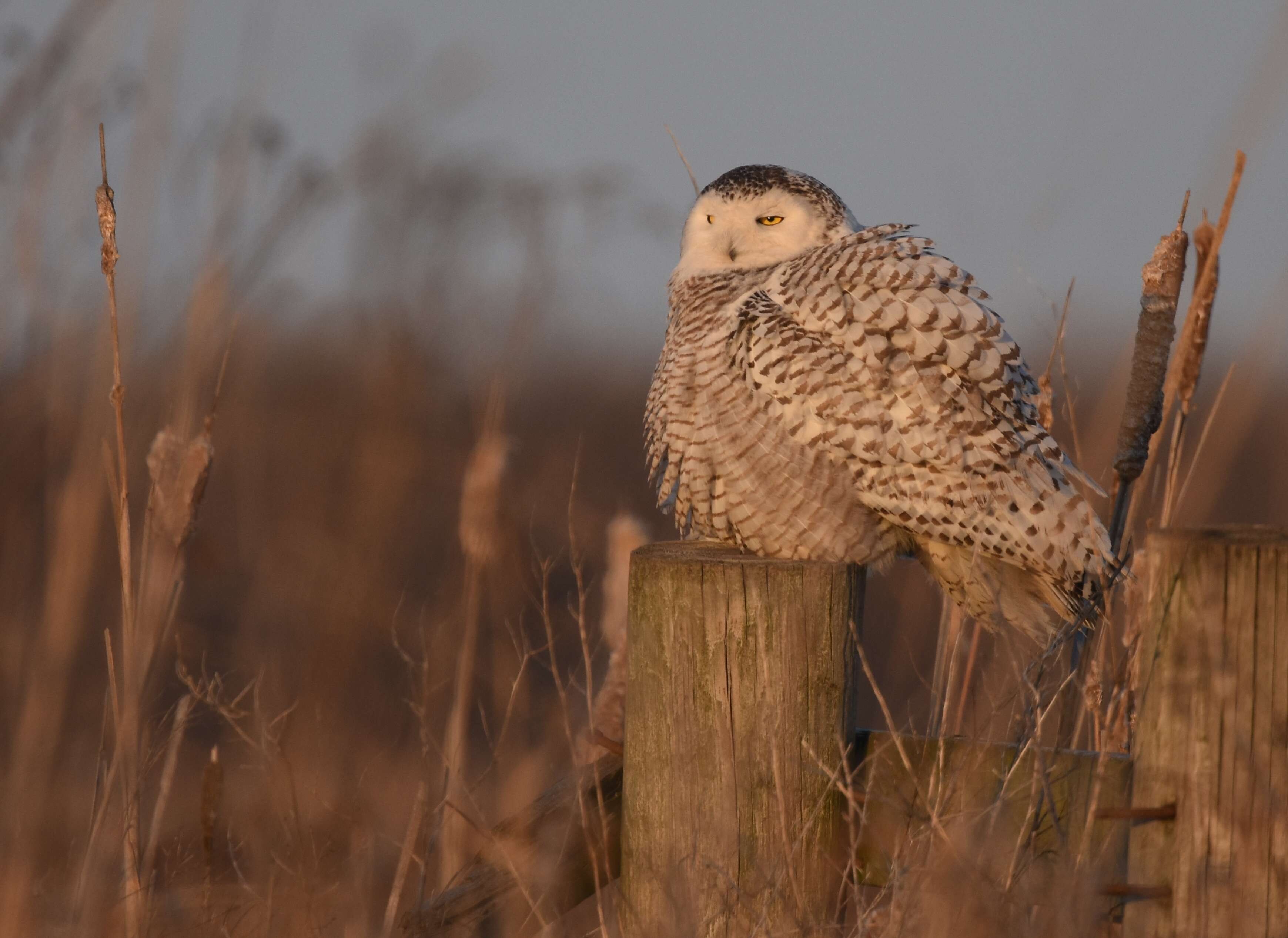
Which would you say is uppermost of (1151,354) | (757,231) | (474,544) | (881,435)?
(757,231)

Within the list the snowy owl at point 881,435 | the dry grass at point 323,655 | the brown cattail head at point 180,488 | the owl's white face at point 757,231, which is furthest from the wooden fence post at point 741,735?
the owl's white face at point 757,231

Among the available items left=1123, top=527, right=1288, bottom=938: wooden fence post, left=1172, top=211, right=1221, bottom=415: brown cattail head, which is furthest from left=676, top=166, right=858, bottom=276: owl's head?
left=1123, top=527, right=1288, bottom=938: wooden fence post

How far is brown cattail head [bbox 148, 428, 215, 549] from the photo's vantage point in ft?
5.55

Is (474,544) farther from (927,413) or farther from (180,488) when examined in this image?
(927,413)

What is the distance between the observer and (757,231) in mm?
3162

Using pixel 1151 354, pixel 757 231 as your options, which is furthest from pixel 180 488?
pixel 757 231

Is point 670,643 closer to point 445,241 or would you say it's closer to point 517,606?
point 445,241

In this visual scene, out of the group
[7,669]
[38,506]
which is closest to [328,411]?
[7,669]

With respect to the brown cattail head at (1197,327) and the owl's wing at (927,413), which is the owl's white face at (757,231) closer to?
the owl's wing at (927,413)

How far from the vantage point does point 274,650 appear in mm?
2986

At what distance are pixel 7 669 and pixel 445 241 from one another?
231cm

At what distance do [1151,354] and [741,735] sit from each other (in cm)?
110

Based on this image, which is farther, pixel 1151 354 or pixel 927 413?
pixel 927 413

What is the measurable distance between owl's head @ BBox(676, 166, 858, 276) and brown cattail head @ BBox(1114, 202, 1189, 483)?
0.99 m
